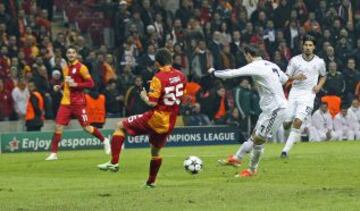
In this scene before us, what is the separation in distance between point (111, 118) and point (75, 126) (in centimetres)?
112

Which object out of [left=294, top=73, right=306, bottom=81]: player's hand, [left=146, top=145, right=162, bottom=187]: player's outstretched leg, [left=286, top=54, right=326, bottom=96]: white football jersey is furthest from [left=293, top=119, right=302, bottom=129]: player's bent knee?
[left=146, top=145, right=162, bottom=187]: player's outstretched leg

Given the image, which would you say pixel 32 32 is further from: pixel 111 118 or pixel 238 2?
pixel 238 2

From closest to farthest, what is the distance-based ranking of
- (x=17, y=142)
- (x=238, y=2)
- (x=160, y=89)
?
(x=160, y=89), (x=17, y=142), (x=238, y=2)

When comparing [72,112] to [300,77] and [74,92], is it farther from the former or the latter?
[300,77]

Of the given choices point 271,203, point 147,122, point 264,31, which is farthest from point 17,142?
point 271,203

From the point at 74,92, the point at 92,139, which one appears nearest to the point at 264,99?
the point at 74,92

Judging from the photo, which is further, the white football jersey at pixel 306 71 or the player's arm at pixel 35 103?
the player's arm at pixel 35 103

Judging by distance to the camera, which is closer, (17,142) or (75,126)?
(17,142)

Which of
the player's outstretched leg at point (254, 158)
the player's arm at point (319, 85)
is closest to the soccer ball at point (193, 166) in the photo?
the player's outstretched leg at point (254, 158)

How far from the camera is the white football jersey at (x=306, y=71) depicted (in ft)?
78.1

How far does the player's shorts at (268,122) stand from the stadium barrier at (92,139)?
433 inches

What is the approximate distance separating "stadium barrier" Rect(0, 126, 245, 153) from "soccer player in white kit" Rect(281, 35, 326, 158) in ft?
28.5

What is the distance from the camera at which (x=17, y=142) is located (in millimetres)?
30641

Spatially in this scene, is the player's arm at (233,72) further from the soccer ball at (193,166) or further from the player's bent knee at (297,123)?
the player's bent knee at (297,123)
